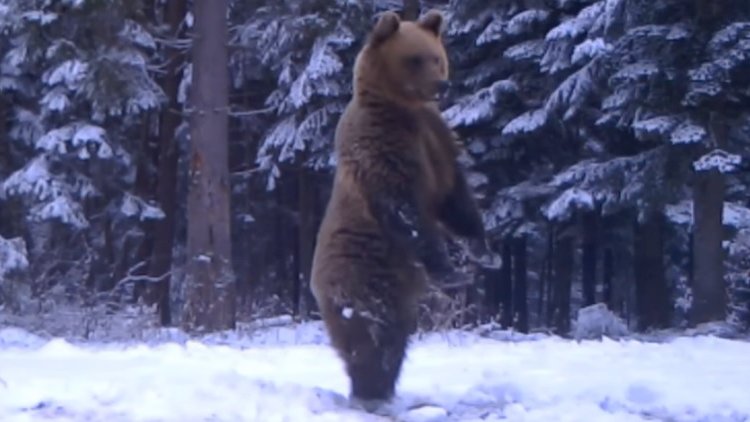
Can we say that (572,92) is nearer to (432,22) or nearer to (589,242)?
(589,242)

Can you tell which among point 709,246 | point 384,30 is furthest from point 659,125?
point 384,30

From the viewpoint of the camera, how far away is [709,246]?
19609 mm

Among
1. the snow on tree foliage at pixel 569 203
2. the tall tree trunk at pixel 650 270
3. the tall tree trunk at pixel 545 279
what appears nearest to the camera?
the snow on tree foliage at pixel 569 203

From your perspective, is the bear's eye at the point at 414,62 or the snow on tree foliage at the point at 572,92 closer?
the bear's eye at the point at 414,62

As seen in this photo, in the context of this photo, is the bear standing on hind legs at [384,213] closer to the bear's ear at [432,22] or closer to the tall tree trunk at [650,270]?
the bear's ear at [432,22]

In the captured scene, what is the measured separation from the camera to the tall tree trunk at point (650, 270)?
24.7 m

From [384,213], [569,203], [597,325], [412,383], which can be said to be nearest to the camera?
[384,213]

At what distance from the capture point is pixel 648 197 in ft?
67.7

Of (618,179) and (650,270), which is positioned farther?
(650,270)

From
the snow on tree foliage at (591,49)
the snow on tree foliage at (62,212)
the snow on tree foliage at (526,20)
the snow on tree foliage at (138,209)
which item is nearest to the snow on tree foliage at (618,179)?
the snow on tree foliage at (591,49)

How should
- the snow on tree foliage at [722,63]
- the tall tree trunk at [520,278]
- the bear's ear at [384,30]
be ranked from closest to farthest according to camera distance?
the bear's ear at [384,30] < the snow on tree foliage at [722,63] < the tall tree trunk at [520,278]

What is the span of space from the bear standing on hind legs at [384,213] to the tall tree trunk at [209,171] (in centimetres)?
1145

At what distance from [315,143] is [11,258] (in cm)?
762

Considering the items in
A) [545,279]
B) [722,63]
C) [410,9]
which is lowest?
[545,279]
